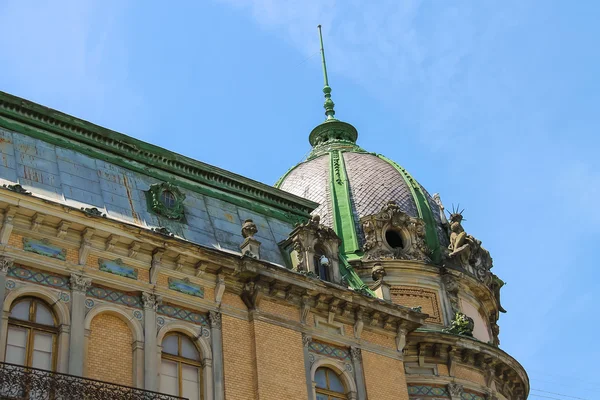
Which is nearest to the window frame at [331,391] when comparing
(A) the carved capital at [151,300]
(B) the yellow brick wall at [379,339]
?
(B) the yellow brick wall at [379,339]

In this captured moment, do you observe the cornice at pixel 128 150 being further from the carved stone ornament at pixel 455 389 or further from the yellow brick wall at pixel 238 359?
the carved stone ornament at pixel 455 389

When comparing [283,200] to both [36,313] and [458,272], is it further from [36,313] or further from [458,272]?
[36,313]

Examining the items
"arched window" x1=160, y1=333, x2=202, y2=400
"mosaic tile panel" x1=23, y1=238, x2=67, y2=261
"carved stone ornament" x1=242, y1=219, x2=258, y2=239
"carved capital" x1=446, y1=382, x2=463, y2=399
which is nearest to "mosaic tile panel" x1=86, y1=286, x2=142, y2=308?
"mosaic tile panel" x1=23, y1=238, x2=67, y2=261

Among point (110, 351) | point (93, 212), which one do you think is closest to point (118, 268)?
point (93, 212)

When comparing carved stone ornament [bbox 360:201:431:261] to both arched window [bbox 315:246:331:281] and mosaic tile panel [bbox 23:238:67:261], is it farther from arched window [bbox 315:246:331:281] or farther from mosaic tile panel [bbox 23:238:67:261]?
mosaic tile panel [bbox 23:238:67:261]

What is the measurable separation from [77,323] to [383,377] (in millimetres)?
8102

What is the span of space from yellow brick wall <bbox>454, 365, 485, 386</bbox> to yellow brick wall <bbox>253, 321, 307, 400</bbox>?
7.21 metres

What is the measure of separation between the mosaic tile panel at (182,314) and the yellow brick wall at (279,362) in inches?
51.8

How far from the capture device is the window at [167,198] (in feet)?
81.6

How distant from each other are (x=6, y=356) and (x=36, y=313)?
49.7 inches

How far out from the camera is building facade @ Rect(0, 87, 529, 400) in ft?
67.8

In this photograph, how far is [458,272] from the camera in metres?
31.7

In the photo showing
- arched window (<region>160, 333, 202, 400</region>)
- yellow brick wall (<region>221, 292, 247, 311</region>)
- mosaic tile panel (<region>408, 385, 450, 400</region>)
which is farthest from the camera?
mosaic tile panel (<region>408, 385, 450, 400</region>)

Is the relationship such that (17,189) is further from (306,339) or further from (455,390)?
(455,390)
